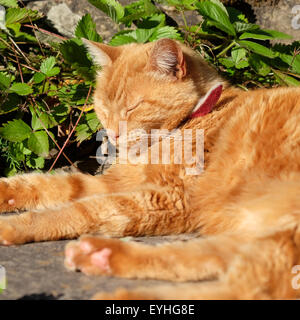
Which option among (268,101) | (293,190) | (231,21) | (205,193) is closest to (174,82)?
(268,101)

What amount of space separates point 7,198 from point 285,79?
85.0 inches

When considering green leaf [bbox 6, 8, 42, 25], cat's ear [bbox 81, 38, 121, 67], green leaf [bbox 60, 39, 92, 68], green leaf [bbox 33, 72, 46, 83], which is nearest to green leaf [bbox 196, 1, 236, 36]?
cat's ear [bbox 81, 38, 121, 67]

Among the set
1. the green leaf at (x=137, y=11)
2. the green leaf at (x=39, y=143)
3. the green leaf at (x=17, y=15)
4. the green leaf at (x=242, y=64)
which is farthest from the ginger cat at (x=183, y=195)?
the green leaf at (x=17, y=15)

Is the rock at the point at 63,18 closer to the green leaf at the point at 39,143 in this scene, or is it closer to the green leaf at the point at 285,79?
the green leaf at the point at 39,143

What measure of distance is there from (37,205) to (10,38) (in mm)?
1510

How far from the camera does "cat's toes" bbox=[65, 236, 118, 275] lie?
1.48m

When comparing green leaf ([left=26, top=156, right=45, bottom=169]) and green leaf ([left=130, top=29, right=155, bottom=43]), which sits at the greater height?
green leaf ([left=130, top=29, right=155, bottom=43])

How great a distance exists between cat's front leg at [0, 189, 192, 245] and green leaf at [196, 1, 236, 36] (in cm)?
148

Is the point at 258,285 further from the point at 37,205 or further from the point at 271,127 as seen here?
the point at 37,205

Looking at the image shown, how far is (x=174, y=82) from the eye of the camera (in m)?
2.27

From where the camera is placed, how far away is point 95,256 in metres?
1.50

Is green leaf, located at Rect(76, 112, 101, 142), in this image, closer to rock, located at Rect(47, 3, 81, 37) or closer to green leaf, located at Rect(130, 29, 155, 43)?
green leaf, located at Rect(130, 29, 155, 43)

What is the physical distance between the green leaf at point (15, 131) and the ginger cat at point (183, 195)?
53 centimetres

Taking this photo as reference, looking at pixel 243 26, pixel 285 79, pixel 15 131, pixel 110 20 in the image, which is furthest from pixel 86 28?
pixel 285 79
